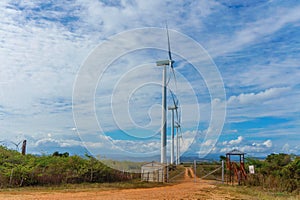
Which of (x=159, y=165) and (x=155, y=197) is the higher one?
(x=159, y=165)

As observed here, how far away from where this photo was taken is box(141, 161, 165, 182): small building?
24.4 meters

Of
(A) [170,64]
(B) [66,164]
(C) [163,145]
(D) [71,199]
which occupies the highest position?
(A) [170,64]

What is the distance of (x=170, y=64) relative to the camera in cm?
3077

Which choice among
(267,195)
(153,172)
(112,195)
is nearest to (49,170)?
(153,172)

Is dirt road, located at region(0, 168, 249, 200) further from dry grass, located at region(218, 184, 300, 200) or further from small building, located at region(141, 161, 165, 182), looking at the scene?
small building, located at region(141, 161, 165, 182)

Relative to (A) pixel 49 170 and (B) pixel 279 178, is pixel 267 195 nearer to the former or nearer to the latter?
(B) pixel 279 178

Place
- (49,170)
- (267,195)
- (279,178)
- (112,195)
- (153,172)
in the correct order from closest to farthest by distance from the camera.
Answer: (112,195), (267,195), (49,170), (279,178), (153,172)

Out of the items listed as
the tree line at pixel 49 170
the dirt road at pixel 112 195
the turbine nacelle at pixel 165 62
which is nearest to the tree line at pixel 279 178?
the dirt road at pixel 112 195

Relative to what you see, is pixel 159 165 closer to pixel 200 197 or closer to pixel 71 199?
pixel 200 197

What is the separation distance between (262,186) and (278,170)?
288 centimetres

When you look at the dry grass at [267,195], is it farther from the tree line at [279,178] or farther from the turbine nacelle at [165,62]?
the turbine nacelle at [165,62]

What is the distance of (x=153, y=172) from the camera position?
24.7m

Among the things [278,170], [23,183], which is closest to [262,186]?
[278,170]

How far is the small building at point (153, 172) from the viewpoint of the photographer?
2444 cm
